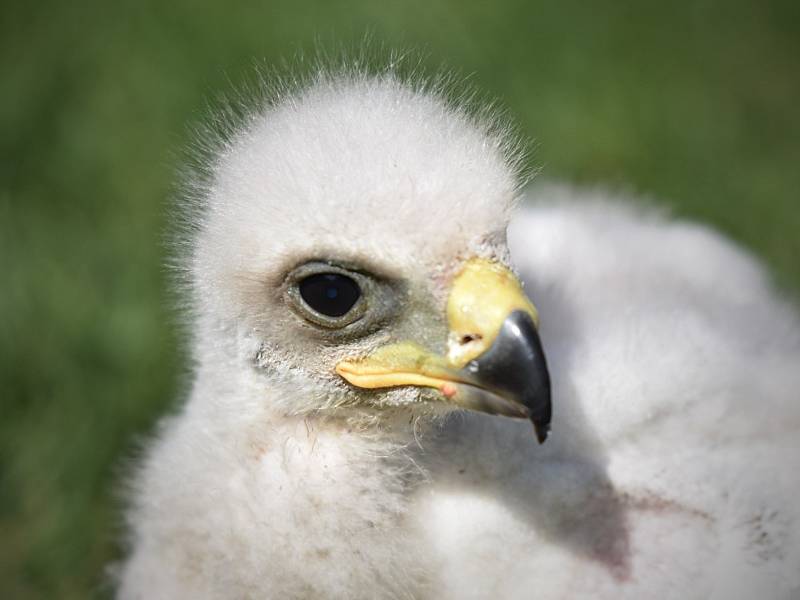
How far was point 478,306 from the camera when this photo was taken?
1901 mm

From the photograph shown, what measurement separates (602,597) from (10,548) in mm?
1822

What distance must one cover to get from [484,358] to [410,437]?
13.0 inches

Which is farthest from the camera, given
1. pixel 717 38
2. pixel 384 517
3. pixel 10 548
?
pixel 717 38

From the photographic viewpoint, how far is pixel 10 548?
2.99 meters

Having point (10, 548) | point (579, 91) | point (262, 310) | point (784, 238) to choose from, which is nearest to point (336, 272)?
point (262, 310)

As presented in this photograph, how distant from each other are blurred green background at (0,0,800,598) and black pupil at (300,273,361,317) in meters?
1.39

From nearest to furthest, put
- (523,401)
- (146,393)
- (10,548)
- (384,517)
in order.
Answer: (523,401) → (384,517) → (10,548) → (146,393)

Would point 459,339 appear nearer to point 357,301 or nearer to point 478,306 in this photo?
point 478,306

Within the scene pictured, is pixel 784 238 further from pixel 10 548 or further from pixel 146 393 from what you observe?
pixel 10 548

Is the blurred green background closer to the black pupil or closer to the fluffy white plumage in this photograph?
the fluffy white plumage

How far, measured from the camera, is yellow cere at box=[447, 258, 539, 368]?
1890 millimetres

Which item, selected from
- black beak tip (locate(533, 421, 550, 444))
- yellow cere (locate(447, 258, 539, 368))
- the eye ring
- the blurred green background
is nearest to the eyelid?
the eye ring

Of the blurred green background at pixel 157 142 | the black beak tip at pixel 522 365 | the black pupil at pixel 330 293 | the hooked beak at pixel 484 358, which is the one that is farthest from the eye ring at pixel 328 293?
the blurred green background at pixel 157 142

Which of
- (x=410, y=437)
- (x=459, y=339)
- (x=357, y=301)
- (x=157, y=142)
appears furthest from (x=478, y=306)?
(x=157, y=142)
